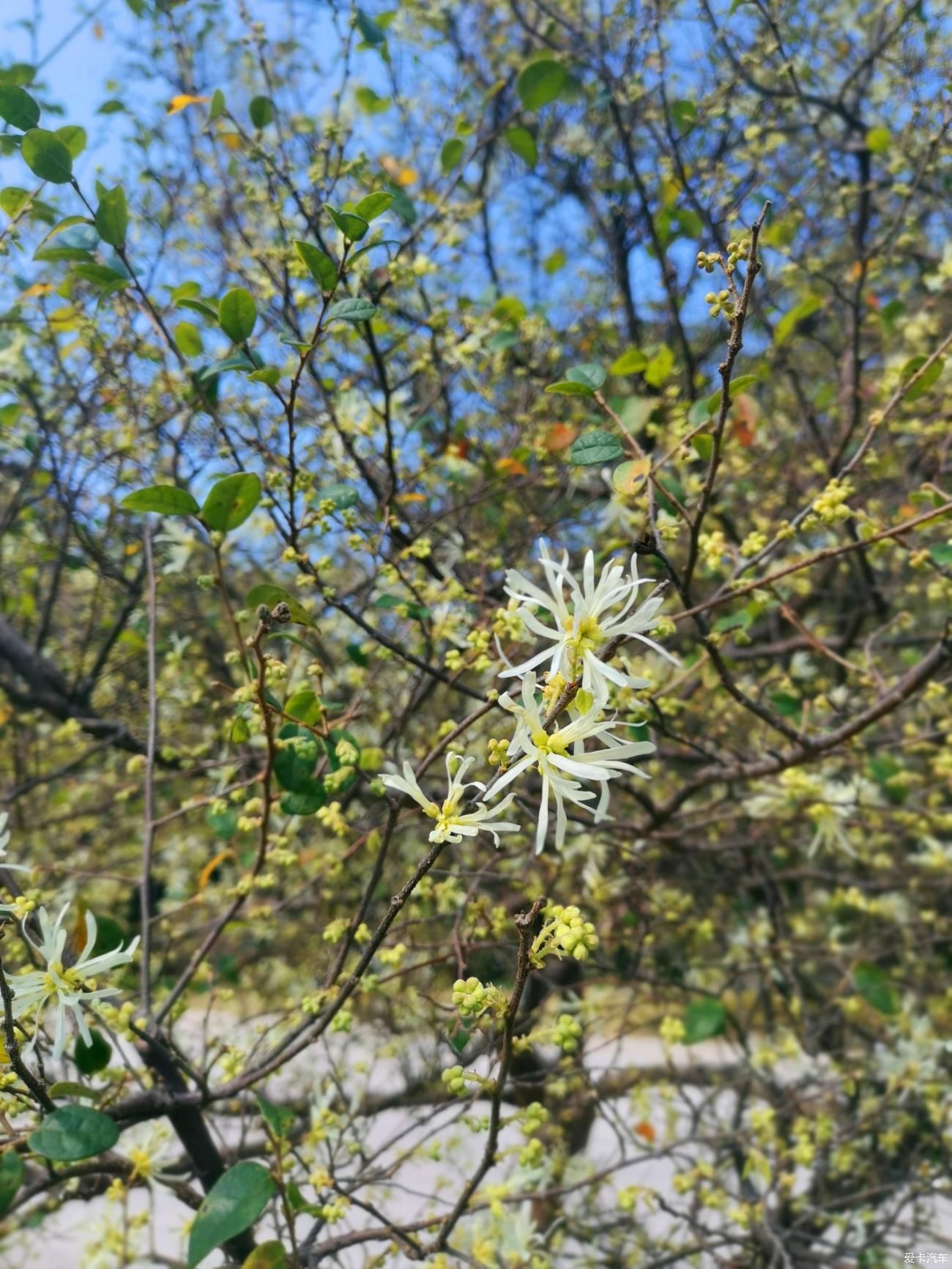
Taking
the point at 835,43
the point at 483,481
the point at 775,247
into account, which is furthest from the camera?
the point at 835,43

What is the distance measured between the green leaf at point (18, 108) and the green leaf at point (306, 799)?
34.1 inches

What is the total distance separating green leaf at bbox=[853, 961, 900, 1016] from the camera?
199 centimetres

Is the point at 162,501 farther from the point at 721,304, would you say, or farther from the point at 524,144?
the point at 524,144

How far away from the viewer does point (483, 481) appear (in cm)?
194

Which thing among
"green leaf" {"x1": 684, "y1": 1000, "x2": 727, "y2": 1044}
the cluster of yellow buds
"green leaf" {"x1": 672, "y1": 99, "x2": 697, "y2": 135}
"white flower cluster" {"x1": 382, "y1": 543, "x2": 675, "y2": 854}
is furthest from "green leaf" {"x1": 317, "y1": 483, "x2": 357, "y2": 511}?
"green leaf" {"x1": 684, "y1": 1000, "x2": 727, "y2": 1044}

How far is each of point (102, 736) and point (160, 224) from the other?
1171 millimetres

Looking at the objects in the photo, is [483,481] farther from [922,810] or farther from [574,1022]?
[574,1022]

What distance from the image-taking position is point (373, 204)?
907 mm

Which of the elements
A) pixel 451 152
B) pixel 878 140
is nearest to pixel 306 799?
pixel 451 152

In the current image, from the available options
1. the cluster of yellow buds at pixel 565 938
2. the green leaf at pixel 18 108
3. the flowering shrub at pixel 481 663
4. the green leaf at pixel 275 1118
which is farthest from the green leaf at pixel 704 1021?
the green leaf at pixel 18 108

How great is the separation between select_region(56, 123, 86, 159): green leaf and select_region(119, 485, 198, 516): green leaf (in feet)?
1.68

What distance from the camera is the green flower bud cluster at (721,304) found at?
0.73 meters

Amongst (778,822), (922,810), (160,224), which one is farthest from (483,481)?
(922,810)

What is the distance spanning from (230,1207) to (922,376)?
1231 mm
